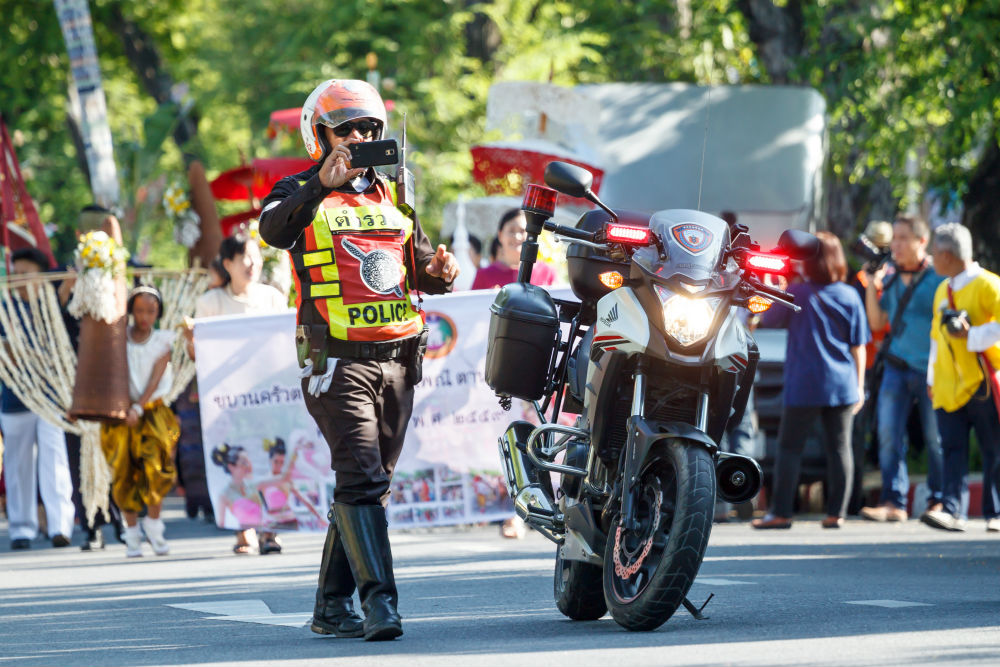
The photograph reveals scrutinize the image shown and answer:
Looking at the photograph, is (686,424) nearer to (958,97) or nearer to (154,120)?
(958,97)

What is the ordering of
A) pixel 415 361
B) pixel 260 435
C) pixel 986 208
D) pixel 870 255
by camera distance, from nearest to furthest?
1. pixel 415 361
2. pixel 260 435
3. pixel 870 255
4. pixel 986 208

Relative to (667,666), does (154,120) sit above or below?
above

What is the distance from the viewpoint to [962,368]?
11398 mm

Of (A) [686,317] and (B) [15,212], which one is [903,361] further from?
(B) [15,212]

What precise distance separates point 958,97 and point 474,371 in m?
5.75

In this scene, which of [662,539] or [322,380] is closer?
[662,539]

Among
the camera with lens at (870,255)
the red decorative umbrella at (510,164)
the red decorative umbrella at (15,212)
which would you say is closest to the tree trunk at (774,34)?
the red decorative umbrella at (510,164)

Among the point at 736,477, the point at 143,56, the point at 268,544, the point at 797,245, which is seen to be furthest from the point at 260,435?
the point at 143,56

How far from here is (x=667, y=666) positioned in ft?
17.3

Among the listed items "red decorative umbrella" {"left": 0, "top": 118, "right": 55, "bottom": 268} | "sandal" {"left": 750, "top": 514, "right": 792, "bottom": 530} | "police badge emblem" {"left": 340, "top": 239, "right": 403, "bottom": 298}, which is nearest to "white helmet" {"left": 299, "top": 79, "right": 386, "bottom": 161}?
"police badge emblem" {"left": 340, "top": 239, "right": 403, "bottom": 298}

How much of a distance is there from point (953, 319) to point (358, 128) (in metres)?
5.77

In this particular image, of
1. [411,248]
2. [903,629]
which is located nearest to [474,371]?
[411,248]

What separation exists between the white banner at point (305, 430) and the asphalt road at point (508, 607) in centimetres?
28

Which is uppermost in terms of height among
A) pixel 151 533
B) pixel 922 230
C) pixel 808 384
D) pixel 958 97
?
pixel 958 97
